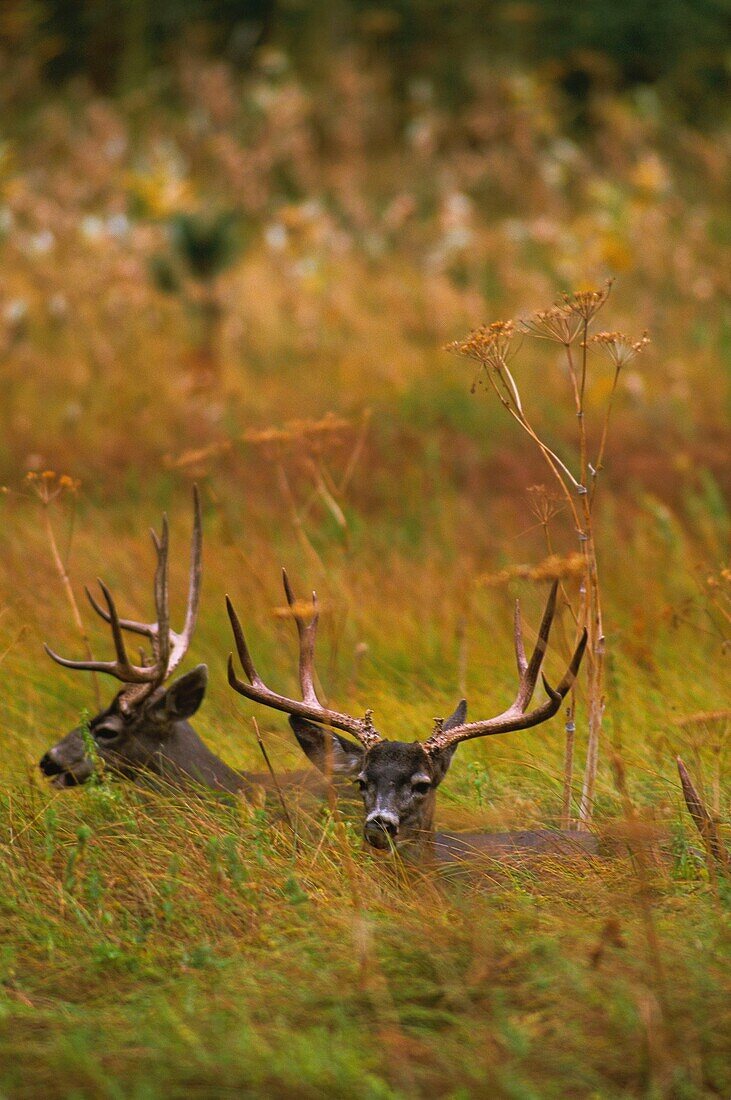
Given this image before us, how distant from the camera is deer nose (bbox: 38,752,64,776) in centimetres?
496

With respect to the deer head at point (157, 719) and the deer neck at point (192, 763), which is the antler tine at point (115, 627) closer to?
the deer head at point (157, 719)

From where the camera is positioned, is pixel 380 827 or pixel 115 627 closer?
pixel 380 827

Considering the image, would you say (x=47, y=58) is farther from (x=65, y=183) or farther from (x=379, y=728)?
(x=379, y=728)

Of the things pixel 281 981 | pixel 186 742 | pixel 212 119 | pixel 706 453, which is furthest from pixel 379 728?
pixel 212 119

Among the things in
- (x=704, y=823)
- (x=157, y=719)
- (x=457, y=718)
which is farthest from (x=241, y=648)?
(x=704, y=823)

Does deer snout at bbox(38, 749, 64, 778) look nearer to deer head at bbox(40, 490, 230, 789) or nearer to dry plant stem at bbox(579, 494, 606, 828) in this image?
deer head at bbox(40, 490, 230, 789)

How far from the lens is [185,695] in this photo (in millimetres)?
5227

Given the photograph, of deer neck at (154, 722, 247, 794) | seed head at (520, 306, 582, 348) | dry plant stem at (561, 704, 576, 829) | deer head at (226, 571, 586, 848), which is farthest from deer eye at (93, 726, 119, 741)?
seed head at (520, 306, 582, 348)

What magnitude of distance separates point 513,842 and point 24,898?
1.28 m

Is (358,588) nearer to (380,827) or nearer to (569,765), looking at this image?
(569,765)

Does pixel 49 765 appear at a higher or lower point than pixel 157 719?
lower

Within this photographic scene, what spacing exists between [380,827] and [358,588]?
8.88ft

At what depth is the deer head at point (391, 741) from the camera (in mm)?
4207

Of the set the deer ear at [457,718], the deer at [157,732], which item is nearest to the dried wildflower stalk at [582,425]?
the deer ear at [457,718]
